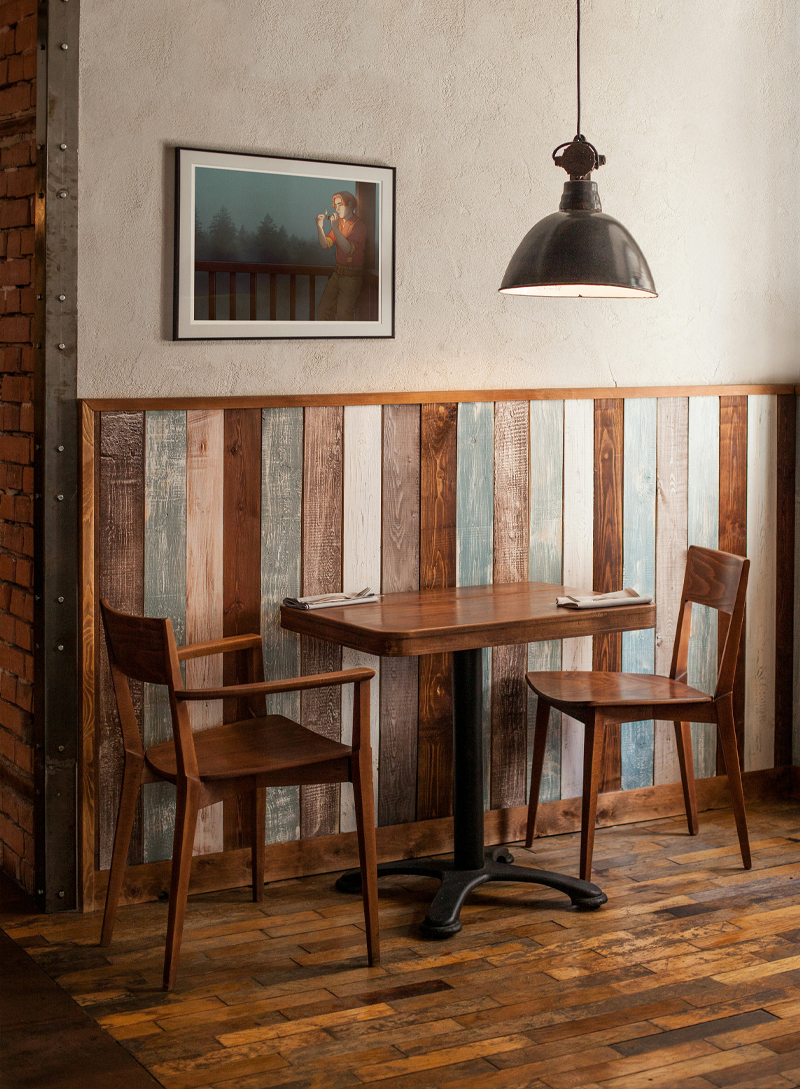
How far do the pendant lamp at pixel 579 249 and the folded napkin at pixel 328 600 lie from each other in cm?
99

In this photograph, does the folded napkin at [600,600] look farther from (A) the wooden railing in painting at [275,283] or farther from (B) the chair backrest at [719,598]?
(A) the wooden railing in painting at [275,283]

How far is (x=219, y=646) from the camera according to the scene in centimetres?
Answer: 367

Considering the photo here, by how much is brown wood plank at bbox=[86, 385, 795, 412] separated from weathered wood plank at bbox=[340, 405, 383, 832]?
0.07 meters

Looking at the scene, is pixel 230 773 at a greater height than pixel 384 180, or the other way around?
pixel 384 180

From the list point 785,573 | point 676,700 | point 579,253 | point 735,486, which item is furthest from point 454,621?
point 785,573

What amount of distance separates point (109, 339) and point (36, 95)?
0.67 meters

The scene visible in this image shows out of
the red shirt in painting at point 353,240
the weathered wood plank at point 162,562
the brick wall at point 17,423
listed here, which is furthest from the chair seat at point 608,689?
the brick wall at point 17,423

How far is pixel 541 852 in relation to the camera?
4152 mm

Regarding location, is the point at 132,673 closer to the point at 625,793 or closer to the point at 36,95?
the point at 36,95

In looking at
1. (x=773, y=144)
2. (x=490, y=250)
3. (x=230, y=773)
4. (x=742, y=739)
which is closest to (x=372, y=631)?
(x=230, y=773)

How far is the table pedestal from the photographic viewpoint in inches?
145

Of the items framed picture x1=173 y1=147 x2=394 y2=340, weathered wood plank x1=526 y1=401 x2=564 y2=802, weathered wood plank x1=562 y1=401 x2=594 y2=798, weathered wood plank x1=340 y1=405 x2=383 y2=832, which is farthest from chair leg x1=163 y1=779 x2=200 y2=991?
weathered wood plank x1=562 y1=401 x2=594 y2=798

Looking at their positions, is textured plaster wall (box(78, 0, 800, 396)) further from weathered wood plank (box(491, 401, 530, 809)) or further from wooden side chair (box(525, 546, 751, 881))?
wooden side chair (box(525, 546, 751, 881))

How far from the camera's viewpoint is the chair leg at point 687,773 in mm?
4344
